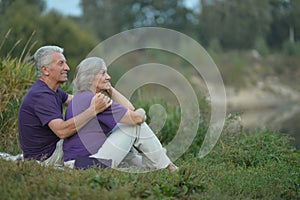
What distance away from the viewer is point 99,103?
4137mm

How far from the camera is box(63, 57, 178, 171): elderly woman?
4.25 meters

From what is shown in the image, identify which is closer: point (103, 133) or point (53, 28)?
point (103, 133)

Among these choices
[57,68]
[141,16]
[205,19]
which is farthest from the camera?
[141,16]

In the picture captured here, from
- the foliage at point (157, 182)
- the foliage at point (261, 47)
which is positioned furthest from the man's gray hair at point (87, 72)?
the foliage at point (261, 47)

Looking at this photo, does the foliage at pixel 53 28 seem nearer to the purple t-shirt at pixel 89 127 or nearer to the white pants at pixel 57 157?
the white pants at pixel 57 157

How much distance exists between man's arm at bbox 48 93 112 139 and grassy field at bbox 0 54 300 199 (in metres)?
0.39

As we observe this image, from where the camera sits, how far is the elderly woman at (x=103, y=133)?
4247 mm

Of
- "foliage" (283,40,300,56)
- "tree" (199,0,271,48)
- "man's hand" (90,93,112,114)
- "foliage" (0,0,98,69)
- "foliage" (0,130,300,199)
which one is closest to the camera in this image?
"foliage" (0,130,300,199)

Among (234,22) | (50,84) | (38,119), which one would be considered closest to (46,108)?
(38,119)

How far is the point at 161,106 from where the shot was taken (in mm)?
8016

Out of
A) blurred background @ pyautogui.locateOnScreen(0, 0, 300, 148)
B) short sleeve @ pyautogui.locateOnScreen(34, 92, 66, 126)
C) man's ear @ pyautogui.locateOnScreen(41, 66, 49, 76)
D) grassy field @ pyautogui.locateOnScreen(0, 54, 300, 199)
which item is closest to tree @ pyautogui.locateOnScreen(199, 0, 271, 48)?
blurred background @ pyautogui.locateOnScreen(0, 0, 300, 148)

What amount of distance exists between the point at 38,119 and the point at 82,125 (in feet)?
1.41

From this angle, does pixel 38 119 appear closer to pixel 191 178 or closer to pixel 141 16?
pixel 191 178

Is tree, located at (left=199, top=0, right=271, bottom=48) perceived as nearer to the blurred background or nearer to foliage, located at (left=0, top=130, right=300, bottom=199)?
the blurred background
